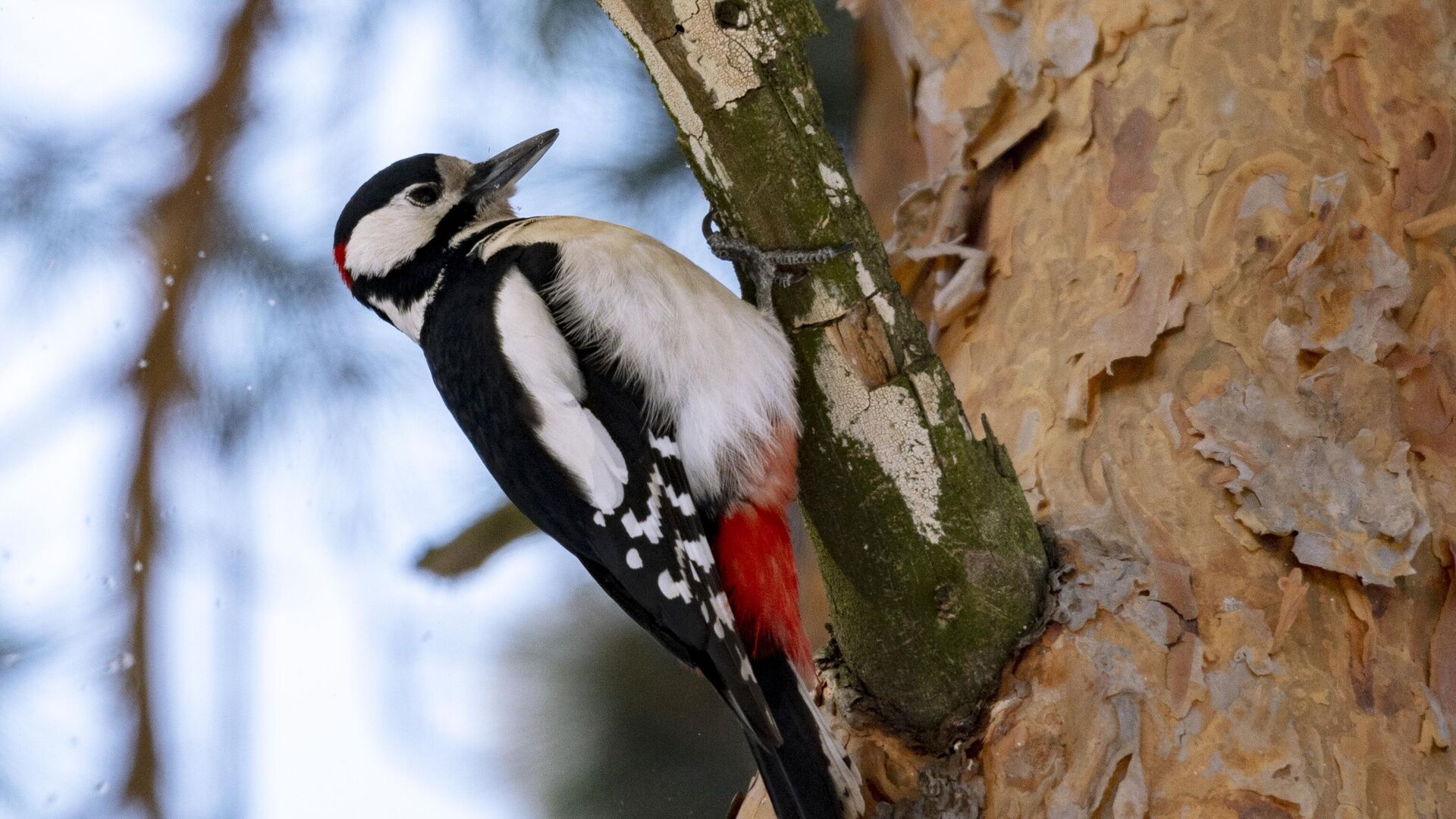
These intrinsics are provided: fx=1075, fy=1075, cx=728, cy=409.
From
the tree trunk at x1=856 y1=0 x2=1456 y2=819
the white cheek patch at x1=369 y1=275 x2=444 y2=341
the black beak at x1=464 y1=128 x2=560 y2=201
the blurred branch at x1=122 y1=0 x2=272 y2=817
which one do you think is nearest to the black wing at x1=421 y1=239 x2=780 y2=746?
the white cheek patch at x1=369 y1=275 x2=444 y2=341

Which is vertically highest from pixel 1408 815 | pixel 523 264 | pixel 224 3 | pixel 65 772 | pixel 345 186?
pixel 224 3

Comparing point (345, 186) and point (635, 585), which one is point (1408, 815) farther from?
point (345, 186)

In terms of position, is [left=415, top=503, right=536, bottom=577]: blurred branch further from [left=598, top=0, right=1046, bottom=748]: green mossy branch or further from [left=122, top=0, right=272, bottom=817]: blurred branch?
[left=598, top=0, right=1046, bottom=748]: green mossy branch

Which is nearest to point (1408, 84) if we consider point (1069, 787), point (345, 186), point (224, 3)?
point (1069, 787)

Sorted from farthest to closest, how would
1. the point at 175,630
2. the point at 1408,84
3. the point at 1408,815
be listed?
the point at 175,630 < the point at 1408,84 < the point at 1408,815

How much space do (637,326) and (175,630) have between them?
94 centimetres

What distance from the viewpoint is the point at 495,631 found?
1.82m

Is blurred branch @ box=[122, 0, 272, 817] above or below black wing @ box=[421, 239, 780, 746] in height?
above

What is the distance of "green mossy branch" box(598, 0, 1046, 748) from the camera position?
0.98 m

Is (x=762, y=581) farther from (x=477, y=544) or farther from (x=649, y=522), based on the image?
(x=477, y=544)

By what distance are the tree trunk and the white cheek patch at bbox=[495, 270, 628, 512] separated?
Answer: 0.48 metres

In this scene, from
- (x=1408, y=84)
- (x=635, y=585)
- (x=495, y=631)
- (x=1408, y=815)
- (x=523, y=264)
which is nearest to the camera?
(x=1408, y=815)

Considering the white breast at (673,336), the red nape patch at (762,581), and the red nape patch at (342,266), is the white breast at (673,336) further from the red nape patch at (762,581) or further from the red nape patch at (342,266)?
the red nape patch at (342,266)

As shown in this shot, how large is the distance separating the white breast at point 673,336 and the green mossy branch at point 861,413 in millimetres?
91
